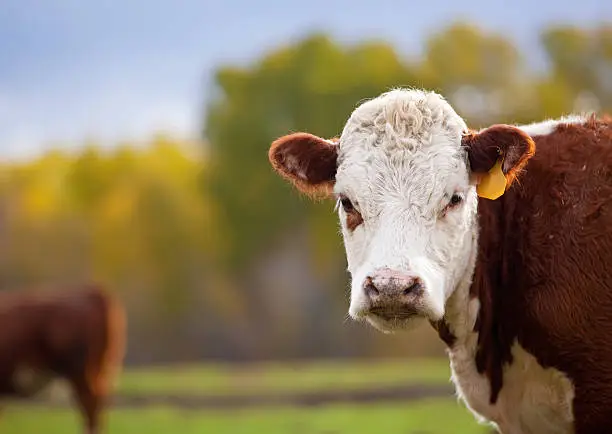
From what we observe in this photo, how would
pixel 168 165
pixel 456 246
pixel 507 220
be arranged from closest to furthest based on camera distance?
pixel 456 246 → pixel 507 220 → pixel 168 165

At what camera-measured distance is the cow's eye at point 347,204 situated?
189 inches

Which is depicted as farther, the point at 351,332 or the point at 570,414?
the point at 351,332

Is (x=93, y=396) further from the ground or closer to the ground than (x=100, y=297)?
closer to the ground

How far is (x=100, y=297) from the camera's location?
15562 millimetres

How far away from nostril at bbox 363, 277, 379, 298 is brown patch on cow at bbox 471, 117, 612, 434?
3.04ft

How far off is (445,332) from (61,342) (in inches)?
434

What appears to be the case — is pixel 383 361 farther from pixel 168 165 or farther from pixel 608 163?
pixel 608 163

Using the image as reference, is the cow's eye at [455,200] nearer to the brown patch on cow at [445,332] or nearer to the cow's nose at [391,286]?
Result: the cow's nose at [391,286]

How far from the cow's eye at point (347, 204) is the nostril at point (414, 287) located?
2.12 feet

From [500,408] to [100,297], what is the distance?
36.9ft

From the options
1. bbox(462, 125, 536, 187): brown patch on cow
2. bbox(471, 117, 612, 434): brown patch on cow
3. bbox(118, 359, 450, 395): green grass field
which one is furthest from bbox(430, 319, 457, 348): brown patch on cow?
bbox(118, 359, 450, 395): green grass field

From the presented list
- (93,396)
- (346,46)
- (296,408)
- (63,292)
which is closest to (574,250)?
(93,396)

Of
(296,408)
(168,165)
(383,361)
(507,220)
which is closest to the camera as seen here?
(507,220)

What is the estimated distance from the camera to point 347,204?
4836mm
